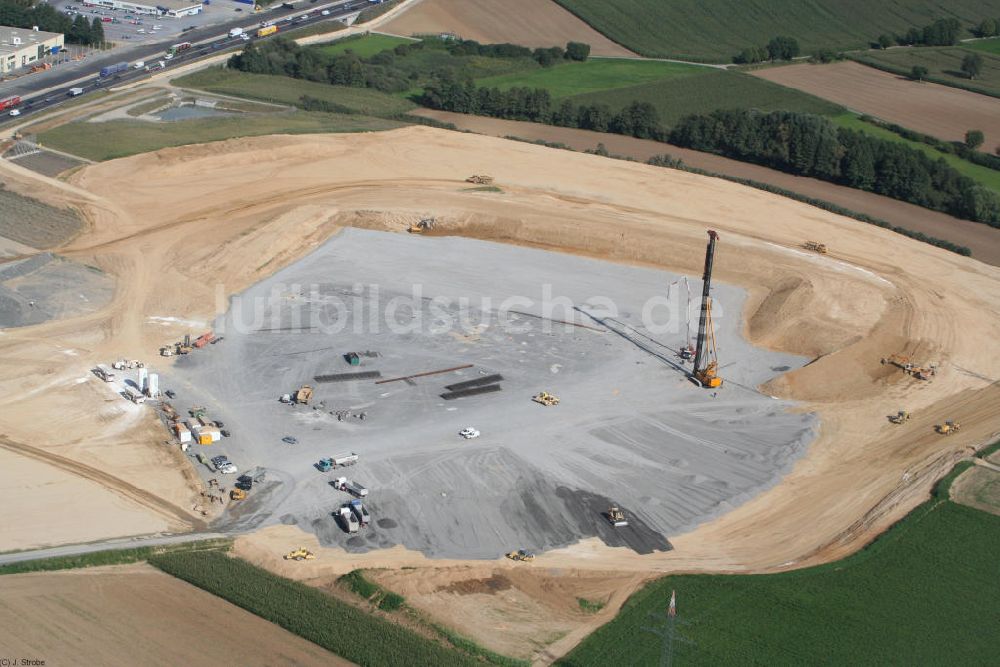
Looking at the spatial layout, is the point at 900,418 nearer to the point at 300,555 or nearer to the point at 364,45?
the point at 300,555

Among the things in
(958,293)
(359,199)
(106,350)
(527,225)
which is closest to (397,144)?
(359,199)

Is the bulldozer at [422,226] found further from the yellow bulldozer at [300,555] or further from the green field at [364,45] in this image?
the green field at [364,45]

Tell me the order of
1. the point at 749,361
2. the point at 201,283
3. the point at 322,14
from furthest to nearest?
the point at 322,14
the point at 201,283
the point at 749,361

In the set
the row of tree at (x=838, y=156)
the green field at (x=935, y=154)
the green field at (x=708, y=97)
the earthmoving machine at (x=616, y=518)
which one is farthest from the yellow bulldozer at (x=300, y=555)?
the green field at (x=708, y=97)

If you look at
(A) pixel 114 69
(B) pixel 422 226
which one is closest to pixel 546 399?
(B) pixel 422 226

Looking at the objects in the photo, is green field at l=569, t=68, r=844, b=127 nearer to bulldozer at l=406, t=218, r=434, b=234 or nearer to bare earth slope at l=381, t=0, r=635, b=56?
bare earth slope at l=381, t=0, r=635, b=56

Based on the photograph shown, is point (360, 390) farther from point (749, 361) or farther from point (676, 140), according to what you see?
point (676, 140)
